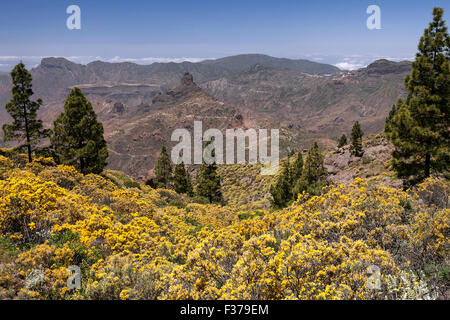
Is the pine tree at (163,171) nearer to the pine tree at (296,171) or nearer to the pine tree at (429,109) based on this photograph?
the pine tree at (296,171)

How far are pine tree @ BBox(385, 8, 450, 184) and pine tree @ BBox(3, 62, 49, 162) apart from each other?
28093 mm

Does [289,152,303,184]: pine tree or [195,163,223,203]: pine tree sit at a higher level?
[289,152,303,184]: pine tree

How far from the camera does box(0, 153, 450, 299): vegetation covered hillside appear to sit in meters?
5.60

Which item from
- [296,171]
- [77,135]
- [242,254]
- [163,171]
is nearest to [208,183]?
[296,171]

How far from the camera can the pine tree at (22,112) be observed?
21906 mm

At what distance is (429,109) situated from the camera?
1519 cm

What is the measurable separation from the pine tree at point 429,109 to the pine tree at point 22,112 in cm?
2809

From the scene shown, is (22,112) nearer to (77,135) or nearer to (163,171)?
(77,135)

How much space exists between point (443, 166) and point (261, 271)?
53.0 feet

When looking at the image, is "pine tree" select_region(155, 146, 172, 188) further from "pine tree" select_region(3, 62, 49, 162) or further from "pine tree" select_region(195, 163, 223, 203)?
"pine tree" select_region(3, 62, 49, 162)

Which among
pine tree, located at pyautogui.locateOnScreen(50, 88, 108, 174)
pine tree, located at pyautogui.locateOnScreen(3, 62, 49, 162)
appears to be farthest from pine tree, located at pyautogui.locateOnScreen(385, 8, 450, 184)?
pine tree, located at pyautogui.locateOnScreen(3, 62, 49, 162)

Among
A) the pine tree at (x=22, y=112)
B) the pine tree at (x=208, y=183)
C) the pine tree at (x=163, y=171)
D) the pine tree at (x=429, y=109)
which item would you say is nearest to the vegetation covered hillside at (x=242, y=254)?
the pine tree at (x=429, y=109)

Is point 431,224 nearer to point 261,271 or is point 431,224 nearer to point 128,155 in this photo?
point 261,271

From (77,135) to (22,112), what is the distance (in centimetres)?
449
